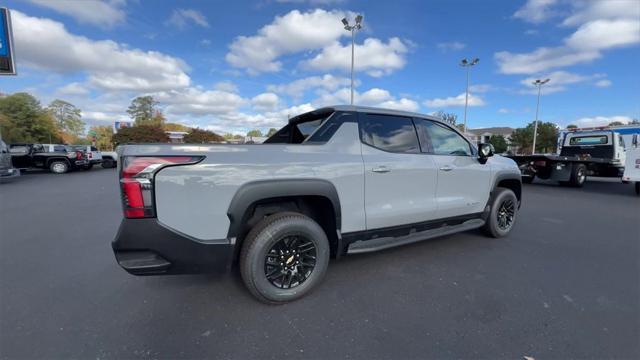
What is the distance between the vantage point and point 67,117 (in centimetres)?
6788

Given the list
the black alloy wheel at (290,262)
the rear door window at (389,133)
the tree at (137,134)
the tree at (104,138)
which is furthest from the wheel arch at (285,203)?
the tree at (104,138)

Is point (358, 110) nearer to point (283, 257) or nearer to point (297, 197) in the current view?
point (297, 197)

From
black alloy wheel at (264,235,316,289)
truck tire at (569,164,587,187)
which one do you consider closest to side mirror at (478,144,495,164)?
black alloy wheel at (264,235,316,289)

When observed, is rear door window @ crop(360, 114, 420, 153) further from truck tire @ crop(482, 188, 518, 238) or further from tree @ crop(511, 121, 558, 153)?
tree @ crop(511, 121, 558, 153)

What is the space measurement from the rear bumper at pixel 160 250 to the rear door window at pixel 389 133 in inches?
67.5

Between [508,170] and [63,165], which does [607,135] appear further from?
[63,165]

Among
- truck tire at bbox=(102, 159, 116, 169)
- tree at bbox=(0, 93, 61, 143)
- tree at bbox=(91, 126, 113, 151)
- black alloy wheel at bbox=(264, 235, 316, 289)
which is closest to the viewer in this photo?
black alloy wheel at bbox=(264, 235, 316, 289)

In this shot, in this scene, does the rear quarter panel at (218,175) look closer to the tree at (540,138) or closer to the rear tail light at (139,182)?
the rear tail light at (139,182)

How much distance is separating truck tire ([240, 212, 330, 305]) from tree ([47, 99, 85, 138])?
293 feet

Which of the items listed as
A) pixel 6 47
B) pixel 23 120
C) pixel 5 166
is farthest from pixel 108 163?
pixel 23 120

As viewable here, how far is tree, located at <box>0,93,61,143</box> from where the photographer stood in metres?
43.4

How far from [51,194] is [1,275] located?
22.8 ft

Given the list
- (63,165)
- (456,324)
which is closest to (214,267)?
(456,324)

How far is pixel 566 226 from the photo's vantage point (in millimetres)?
4957
